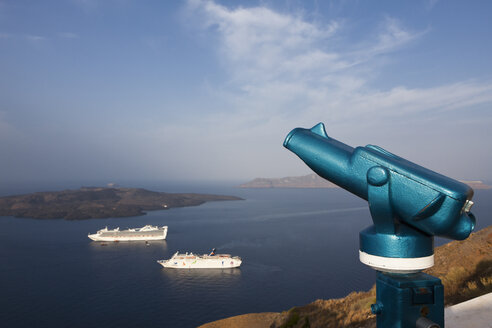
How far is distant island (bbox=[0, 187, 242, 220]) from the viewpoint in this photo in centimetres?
11088

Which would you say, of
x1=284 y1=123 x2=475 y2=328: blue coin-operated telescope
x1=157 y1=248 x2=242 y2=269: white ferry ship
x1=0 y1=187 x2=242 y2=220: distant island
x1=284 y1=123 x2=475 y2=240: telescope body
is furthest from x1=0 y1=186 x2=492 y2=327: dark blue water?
x1=0 y1=187 x2=242 y2=220: distant island

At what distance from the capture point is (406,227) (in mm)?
2035

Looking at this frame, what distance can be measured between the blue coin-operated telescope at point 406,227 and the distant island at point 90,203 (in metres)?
117

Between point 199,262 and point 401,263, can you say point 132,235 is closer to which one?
point 199,262

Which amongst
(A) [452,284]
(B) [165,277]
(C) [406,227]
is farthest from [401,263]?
(B) [165,277]

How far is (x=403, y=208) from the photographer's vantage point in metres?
1.94

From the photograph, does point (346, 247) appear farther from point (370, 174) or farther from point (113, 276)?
point (370, 174)

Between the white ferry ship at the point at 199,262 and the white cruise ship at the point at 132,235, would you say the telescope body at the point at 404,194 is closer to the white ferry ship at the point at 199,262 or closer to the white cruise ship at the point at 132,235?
the white ferry ship at the point at 199,262

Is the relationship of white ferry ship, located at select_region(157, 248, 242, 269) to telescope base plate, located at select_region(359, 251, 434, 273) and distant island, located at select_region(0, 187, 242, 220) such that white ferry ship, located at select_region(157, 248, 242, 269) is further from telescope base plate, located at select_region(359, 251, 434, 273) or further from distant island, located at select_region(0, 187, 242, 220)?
distant island, located at select_region(0, 187, 242, 220)

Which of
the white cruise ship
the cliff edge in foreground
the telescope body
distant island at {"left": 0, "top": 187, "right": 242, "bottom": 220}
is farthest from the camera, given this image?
distant island at {"left": 0, "top": 187, "right": 242, "bottom": 220}

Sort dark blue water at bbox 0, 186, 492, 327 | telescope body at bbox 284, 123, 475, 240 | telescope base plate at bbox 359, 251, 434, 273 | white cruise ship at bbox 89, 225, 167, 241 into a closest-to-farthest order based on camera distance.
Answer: telescope body at bbox 284, 123, 475, 240 → telescope base plate at bbox 359, 251, 434, 273 → dark blue water at bbox 0, 186, 492, 327 → white cruise ship at bbox 89, 225, 167, 241

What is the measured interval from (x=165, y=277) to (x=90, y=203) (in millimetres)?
100821

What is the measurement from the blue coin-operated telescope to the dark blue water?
31215 mm

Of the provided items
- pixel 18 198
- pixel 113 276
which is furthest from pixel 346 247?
pixel 18 198
